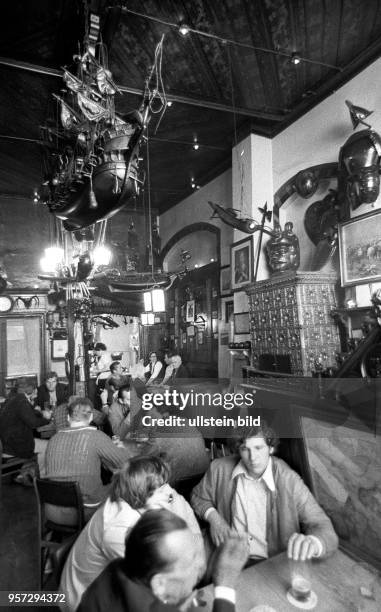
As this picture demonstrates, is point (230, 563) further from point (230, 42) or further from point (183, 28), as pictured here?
point (230, 42)

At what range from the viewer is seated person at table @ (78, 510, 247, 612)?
119 cm

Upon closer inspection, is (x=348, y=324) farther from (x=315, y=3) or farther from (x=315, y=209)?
(x=315, y=3)

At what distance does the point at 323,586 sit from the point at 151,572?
0.93 meters

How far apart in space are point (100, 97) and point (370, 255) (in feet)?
12.7

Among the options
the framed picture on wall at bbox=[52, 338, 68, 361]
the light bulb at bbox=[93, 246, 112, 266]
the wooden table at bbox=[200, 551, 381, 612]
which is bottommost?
the wooden table at bbox=[200, 551, 381, 612]

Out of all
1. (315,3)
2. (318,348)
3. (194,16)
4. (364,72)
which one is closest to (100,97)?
(194,16)

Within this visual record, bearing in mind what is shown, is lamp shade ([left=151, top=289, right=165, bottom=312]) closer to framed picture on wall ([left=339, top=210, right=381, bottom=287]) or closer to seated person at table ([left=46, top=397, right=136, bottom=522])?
framed picture on wall ([left=339, top=210, right=381, bottom=287])

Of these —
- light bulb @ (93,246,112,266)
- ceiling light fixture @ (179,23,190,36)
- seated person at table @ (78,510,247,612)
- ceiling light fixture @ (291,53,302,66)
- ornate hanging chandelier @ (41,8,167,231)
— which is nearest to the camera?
seated person at table @ (78,510,247,612)

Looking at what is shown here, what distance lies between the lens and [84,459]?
2.89 m

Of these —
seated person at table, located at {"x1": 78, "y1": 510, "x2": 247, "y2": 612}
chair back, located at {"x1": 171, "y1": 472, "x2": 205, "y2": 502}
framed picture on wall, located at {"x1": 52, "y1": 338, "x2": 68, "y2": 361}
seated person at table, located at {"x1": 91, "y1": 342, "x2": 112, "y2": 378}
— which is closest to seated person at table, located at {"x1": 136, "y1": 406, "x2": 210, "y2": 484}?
chair back, located at {"x1": 171, "y1": 472, "x2": 205, "y2": 502}

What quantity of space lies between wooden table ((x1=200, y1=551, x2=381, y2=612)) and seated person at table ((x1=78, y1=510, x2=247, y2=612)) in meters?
0.45

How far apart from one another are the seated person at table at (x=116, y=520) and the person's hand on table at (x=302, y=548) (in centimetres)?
47

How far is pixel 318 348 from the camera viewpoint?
18.4 feet

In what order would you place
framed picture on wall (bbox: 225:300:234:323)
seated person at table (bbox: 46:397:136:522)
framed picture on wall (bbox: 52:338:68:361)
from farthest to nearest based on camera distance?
framed picture on wall (bbox: 52:338:68:361), framed picture on wall (bbox: 225:300:234:323), seated person at table (bbox: 46:397:136:522)
